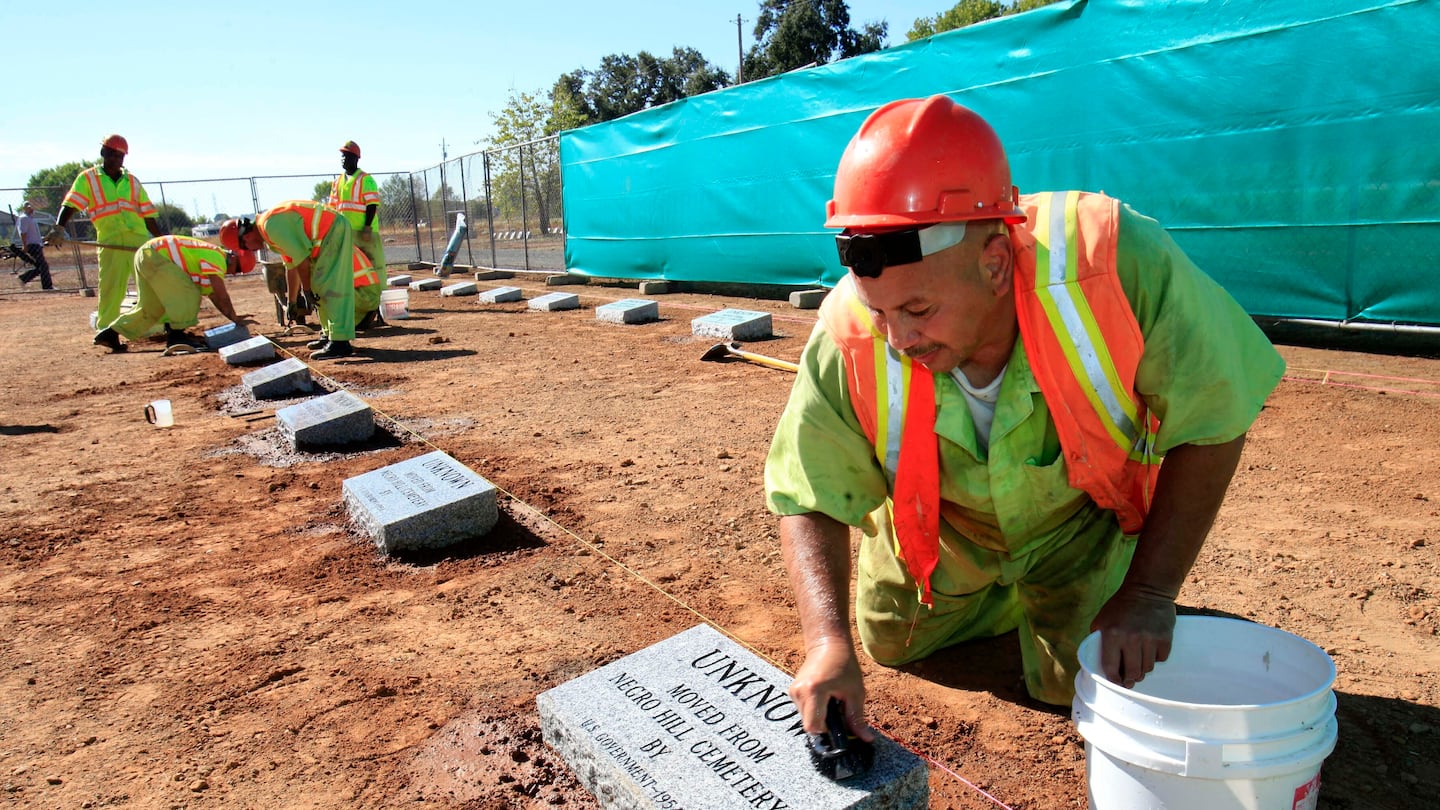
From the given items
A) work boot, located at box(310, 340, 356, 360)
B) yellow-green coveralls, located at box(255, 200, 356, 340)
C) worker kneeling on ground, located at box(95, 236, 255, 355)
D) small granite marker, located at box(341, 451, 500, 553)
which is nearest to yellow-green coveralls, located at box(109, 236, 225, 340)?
worker kneeling on ground, located at box(95, 236, 255, 355)

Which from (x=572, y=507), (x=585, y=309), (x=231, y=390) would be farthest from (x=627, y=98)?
(x=572, y=507)

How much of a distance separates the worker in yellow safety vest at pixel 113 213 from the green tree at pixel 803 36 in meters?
36.0

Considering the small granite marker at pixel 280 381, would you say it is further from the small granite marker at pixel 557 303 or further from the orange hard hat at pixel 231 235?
the small granite marker at pixel 557 303

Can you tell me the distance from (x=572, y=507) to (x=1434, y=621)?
318 cm

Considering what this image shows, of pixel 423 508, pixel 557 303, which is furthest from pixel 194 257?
pixel 423 508

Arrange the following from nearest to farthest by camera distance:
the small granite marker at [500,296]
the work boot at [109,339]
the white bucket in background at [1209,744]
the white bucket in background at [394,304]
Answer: the white bucket in background at [1209,744], the work boot at [109,339], the white bucket in background at [394,304], the small granite marker at [500,296]

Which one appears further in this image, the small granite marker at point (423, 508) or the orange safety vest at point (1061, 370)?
the small granite marker at point (423, 508)

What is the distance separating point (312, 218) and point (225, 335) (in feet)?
6.07

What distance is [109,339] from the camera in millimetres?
10133

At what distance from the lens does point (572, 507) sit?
14.0 ft

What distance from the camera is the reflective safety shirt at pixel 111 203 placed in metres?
10.2

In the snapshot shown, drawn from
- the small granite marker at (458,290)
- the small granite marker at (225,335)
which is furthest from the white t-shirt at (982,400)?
the small granite marker at (458,290)

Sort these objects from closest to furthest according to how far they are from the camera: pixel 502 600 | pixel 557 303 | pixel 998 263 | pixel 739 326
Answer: pixel 998 263 → pixel 502 600 → pixel 739 326 → pixel 557 303

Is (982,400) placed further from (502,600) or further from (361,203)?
(361,203)
